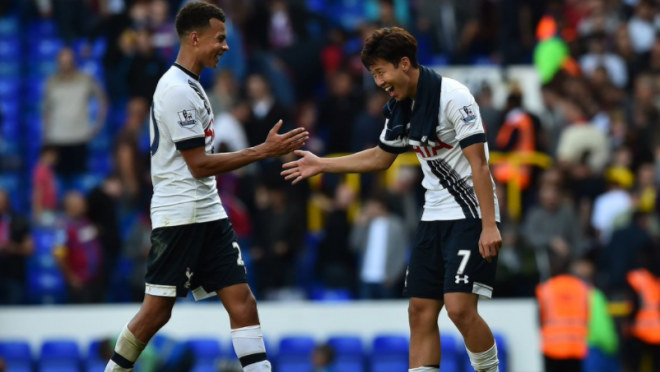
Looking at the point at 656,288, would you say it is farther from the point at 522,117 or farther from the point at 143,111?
the point at 143,111

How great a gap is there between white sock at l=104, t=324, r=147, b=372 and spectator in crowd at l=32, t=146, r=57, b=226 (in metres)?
8.91

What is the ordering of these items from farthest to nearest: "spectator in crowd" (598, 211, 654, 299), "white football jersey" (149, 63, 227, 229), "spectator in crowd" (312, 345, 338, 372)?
"spectator in crowd" (598, 211, 654, 299)
"spectator in crowd" (312, 345, 338, 372)
"white football jersey" (149, 63, 227, 229)

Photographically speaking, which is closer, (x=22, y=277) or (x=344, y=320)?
(x=344, y=320)

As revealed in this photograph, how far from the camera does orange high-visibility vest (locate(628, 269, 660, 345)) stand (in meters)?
14.1

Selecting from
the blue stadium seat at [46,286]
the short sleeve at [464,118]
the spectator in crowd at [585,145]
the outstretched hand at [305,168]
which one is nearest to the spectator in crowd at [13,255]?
the blue stadium seat at [46,286]

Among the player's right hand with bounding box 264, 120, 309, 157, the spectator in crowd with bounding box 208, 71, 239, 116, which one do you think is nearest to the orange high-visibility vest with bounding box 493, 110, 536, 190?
the spectator in crowd with bounding box 208, 71, 239, 116

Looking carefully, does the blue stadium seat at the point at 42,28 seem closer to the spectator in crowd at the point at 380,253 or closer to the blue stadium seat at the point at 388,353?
the spectator in crowd at the point at 380,253

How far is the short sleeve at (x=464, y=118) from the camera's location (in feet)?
25.6

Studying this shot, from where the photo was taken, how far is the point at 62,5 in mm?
20109

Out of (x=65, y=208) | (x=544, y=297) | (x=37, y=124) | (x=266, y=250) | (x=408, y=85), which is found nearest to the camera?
(x=408, y=85)

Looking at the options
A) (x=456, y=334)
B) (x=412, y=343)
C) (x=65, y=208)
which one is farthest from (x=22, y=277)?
(x=412, y=343)

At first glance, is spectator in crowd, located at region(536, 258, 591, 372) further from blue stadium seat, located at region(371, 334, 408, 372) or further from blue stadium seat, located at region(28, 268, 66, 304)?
blue stadium seat, located at region(28, 268, 66, 304)

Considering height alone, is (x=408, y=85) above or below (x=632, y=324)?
above

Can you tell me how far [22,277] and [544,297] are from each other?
642cm
